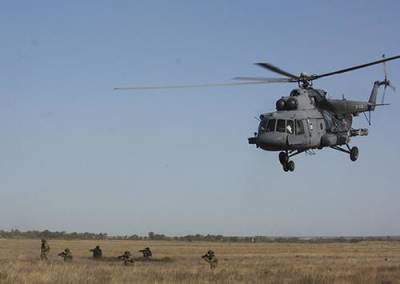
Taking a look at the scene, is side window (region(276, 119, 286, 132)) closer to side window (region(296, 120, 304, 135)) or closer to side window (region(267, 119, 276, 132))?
side window (region(267, 119, 276, 132))

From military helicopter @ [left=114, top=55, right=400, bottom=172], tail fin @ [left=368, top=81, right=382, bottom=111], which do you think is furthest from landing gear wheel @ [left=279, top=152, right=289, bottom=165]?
tail fin @ [left=368, top=81, right=382, bottom=111]

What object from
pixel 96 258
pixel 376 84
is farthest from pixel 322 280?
pixel 96 258

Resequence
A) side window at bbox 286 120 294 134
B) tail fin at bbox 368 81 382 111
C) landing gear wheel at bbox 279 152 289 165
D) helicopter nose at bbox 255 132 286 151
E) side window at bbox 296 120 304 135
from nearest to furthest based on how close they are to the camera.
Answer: helicopter nose at bbox 255 132 286 151 → side window at bbox 286 120 294 134 → side window at bbox 296 120 304 135 → landing gear wheel at bbox 279 152 289 165 → tail fin at bbox 368 81 382 111

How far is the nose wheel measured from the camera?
2845 cm

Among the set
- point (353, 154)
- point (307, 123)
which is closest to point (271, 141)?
point (307, 123)

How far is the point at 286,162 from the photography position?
28484mm

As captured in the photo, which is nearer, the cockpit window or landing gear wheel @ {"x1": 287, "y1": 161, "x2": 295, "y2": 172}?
the cockpit window

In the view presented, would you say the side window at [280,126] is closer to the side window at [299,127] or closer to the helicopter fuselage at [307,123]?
the helicopter fuselage at [307,123]

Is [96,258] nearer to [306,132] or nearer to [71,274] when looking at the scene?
[71,274]

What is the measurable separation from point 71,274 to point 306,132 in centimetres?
1337

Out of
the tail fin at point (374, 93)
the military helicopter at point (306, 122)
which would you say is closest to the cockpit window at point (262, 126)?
the military helicopter at point (306, 122)

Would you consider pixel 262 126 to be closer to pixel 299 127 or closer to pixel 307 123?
pixel 299 127

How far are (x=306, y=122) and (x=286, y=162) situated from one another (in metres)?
2.08

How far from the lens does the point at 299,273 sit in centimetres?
3706
